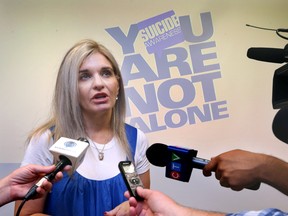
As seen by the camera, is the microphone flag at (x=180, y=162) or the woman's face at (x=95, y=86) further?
the woman's face at (x=95, y=86)

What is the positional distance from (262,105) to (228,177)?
99 cm

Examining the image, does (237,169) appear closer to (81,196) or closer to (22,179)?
(81,196)

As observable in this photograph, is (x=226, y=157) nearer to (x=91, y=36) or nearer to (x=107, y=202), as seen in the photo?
(x=107, y=202)

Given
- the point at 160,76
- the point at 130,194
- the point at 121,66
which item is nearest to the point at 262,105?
the point at 160,76

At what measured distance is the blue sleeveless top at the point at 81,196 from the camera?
1213mm

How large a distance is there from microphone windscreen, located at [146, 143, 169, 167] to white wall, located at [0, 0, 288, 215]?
2.33 feet

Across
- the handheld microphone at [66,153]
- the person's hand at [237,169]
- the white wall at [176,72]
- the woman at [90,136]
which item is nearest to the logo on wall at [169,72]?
the white wall at [176,72]

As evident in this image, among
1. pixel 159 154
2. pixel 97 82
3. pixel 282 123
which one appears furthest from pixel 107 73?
pixel 282 123

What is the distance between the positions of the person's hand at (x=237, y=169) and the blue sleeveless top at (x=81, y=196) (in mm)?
435

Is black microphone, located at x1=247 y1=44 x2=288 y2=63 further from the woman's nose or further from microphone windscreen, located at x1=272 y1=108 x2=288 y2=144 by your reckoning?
the woman's nose

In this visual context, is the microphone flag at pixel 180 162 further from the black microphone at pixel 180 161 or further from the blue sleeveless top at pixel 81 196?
the blue sleeveless top at pixel 81 196

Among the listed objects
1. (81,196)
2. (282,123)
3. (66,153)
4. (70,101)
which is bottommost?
(81,196)

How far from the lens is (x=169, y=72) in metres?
1.82

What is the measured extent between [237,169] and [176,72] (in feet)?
2.96
